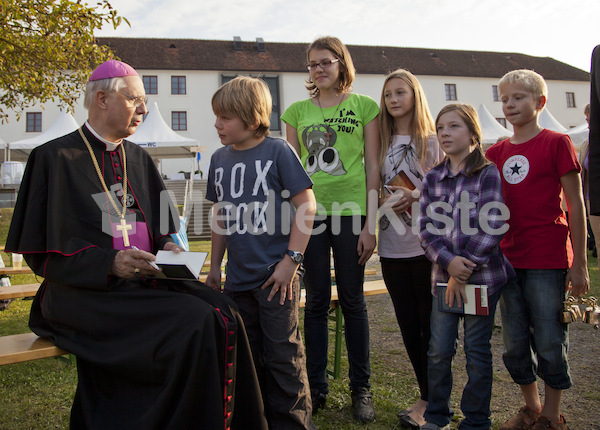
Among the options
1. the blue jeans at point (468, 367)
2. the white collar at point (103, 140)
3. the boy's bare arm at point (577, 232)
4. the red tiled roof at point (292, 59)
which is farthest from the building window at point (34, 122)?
the boy's bare arm at point (577, 232)

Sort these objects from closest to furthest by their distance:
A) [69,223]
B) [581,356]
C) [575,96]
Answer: [69,223] → [581,356] → [575,96]

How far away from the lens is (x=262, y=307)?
2.41 meters

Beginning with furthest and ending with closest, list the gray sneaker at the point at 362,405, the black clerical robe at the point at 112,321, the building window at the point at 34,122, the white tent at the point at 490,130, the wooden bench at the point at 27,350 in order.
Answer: the building window at the point at 34,122 < the white tent at the point at 490,130 < the gray sneaker at the point at 362,405 < the wooden bench at the point at 27,350 < the black clerical robe at the point at 112,321

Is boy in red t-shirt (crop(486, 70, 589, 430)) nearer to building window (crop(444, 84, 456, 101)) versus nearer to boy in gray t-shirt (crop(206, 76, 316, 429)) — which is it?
boy in gray t-shirt (crop(206, 76, 316, 429))

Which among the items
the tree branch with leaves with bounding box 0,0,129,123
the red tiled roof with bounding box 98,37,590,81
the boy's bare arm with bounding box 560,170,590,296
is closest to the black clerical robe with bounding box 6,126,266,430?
the boy's bare arm with bounding box 560,170,590,296

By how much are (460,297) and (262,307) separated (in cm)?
100

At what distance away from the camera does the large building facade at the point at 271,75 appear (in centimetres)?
3672

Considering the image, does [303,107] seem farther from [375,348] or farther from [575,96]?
[575,96]

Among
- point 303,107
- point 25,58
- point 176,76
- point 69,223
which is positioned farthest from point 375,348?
point 176,76

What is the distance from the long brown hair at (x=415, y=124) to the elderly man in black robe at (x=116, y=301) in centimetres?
139

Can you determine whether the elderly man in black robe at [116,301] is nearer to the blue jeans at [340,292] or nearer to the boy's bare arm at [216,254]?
the boy's bare arm at [216,254]

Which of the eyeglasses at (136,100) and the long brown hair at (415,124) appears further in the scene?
the long brown hair at (415,124)

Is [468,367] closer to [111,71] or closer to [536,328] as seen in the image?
[536,328]

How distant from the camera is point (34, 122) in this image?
35.6 meters
